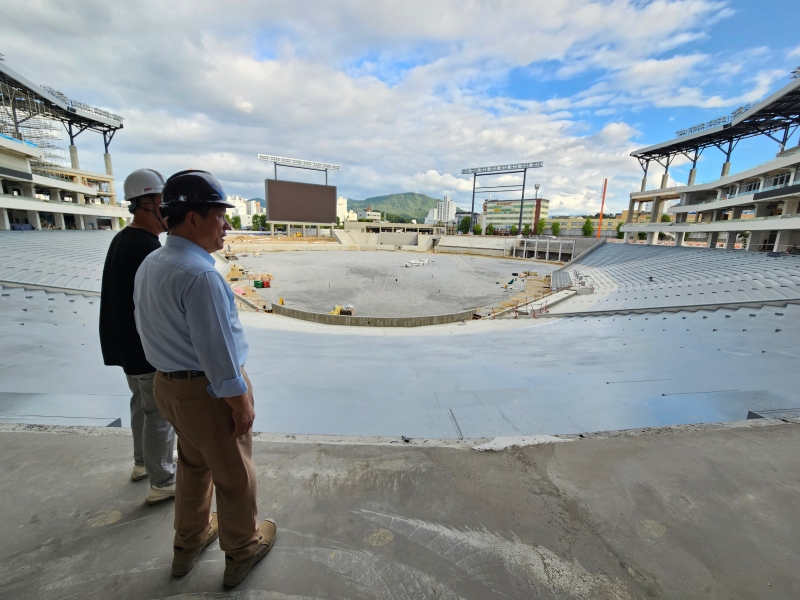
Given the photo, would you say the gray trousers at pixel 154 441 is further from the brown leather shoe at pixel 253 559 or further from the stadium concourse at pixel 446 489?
the brown leather shoe at pixel 253 559

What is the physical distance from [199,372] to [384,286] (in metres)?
26.8

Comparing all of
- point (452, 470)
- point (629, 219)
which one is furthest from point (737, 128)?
point (452, 470)

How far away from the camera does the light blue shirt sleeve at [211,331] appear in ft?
4.42

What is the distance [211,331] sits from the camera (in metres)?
1.36

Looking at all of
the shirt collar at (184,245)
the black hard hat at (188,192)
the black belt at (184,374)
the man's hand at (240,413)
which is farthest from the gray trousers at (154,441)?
the black hard hat at (188,192)

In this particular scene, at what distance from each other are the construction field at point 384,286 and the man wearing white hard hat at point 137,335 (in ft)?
56.8

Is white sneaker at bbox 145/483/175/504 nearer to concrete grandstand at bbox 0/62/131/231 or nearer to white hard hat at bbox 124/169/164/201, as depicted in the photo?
white hard hat at bbox 124/169/164/201

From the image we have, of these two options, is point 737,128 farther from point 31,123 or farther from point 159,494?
point 31,123

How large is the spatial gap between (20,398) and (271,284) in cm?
2605

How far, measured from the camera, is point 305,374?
443cm

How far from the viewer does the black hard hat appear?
146 centimetres

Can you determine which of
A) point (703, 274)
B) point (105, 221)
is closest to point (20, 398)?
point (703, 274)

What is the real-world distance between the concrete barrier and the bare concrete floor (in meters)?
14.9

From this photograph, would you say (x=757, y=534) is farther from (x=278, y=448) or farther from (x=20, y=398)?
(x=20, y=398)
